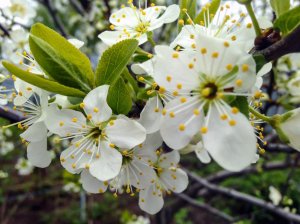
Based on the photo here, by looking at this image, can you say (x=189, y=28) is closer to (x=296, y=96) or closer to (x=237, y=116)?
(x=237, y=116)

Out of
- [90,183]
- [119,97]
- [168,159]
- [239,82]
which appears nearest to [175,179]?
[168,159]

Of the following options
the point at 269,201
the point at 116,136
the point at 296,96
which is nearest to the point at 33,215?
the point at 269,201

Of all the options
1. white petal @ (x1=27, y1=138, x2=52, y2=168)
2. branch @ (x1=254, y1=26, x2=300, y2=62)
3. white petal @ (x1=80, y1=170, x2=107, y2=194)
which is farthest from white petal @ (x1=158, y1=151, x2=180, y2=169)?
branch @ (x1=254, y1=26, x2=300, y2=62)

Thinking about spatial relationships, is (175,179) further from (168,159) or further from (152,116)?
(152,116)

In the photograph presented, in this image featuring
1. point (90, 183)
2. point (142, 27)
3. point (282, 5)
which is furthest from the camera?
point (142, 27)

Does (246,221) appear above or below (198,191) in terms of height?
above

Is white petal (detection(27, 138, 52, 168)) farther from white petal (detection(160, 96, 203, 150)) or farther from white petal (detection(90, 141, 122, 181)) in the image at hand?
white petal (detection(160, 96, 203, 150))
